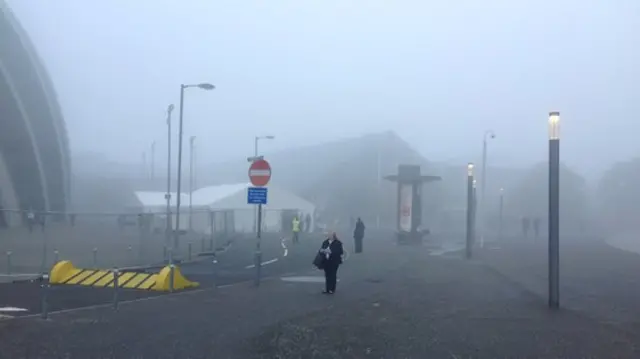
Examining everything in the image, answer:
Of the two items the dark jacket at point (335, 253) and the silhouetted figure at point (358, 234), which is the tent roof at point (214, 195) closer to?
the silhouetted figure at point (358, 234)

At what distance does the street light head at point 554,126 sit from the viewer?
16.4 meters

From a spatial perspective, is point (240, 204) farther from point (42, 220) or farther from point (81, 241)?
point (42, 220)

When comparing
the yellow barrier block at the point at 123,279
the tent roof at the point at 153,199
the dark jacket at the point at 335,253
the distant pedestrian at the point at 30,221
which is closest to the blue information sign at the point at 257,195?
the yellow barrier block at the point at 123,279

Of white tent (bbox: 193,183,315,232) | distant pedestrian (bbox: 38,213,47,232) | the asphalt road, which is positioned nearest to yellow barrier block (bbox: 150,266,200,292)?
the asphalt road

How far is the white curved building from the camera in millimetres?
58469

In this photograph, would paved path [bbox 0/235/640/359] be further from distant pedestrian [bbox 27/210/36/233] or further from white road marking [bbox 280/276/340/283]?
distant pedestrian [bbox 27/210/36/233]

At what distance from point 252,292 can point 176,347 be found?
25.6 ft

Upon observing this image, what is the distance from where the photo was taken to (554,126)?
16.5m

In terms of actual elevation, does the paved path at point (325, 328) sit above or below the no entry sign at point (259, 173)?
below

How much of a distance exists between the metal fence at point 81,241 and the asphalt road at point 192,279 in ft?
5.27

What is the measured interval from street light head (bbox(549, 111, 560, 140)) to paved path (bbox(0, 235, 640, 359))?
3559 millimetres

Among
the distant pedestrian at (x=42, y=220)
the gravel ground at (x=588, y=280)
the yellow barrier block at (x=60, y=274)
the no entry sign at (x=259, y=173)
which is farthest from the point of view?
the distant pedestrian at (x=42, y=220)

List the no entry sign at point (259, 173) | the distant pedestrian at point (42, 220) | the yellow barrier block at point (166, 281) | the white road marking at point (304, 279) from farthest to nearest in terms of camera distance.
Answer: the distant pedestrian at point (42, 220)
the white road marking at point (304, 279)
the no entry sign at point (259, 173)
the yellow barrier block at point (166, 281)

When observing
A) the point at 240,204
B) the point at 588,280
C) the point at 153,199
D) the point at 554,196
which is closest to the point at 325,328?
the point at 554,196
